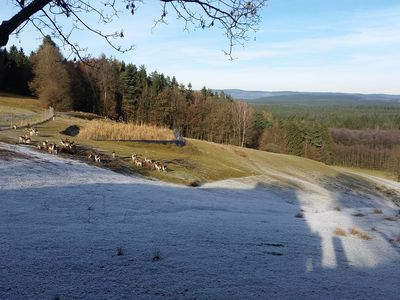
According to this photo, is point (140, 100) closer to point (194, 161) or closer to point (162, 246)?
point (194, 161)

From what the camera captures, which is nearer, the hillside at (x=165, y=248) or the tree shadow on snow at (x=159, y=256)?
the tree shadow on snow at (x=159, y=256)

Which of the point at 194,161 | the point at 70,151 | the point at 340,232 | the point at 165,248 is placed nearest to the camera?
Answer: the point at 165,248

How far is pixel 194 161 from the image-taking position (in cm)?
3675

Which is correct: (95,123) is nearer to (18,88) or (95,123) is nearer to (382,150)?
(18,88)

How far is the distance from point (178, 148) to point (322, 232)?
3106 centimetres

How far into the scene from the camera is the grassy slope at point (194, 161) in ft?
95.2

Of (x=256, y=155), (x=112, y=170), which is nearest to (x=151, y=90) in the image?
(x=256, y=155)

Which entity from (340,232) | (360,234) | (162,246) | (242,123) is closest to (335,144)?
(242,123)

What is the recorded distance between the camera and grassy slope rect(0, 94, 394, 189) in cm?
2902

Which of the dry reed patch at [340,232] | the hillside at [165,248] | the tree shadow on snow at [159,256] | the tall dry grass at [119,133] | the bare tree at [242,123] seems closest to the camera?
the tree shadow on snow at [159,256]

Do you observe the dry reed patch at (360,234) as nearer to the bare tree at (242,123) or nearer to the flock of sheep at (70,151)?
the flock of sheep at (70,151)

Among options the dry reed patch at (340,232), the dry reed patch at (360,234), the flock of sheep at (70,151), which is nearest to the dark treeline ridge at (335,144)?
the flock of sheep at (70,151)

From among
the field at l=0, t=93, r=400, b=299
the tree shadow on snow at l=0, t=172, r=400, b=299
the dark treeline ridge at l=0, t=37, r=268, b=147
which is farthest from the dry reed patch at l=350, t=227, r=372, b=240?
the dark treeline ridge at l=0, t=37, r=268, b=147

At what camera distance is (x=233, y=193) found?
2450cm
